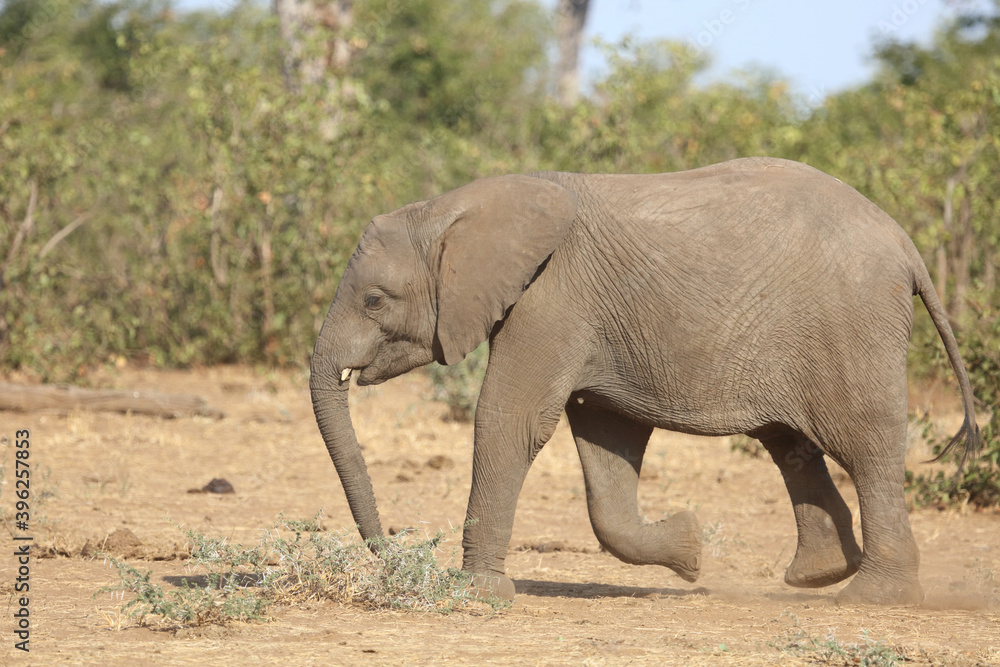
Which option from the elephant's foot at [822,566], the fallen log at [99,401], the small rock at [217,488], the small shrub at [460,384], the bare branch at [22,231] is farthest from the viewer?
the bare branch at [22,231]

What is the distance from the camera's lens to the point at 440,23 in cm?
2483

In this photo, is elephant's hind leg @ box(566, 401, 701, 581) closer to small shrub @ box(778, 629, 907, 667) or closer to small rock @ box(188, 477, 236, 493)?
small shrub @ box(778, 629, 907, 667)

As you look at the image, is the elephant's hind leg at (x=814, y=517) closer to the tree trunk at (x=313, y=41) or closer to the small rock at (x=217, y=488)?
the small rock at (x=217, y=488)

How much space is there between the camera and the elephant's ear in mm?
5570

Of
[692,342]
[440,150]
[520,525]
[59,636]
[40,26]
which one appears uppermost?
[40,26]

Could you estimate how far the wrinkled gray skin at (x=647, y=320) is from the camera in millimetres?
5664

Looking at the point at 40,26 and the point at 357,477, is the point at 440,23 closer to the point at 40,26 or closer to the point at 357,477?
the point at 40,26

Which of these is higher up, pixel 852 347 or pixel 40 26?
pixel 40 26

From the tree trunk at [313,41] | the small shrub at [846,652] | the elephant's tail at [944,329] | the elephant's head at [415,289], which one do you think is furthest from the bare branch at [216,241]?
the small shrub at [846,652]

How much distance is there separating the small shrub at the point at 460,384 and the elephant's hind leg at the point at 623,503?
16.9ft

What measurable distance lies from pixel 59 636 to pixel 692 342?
2962 millimetres

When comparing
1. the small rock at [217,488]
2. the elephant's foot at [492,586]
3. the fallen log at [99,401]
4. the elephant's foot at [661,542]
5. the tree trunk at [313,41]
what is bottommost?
the elephant's foot at [492,586]

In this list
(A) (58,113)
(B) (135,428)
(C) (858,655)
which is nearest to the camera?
(C) (858,655)

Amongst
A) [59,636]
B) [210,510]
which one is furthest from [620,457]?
[210,510]
